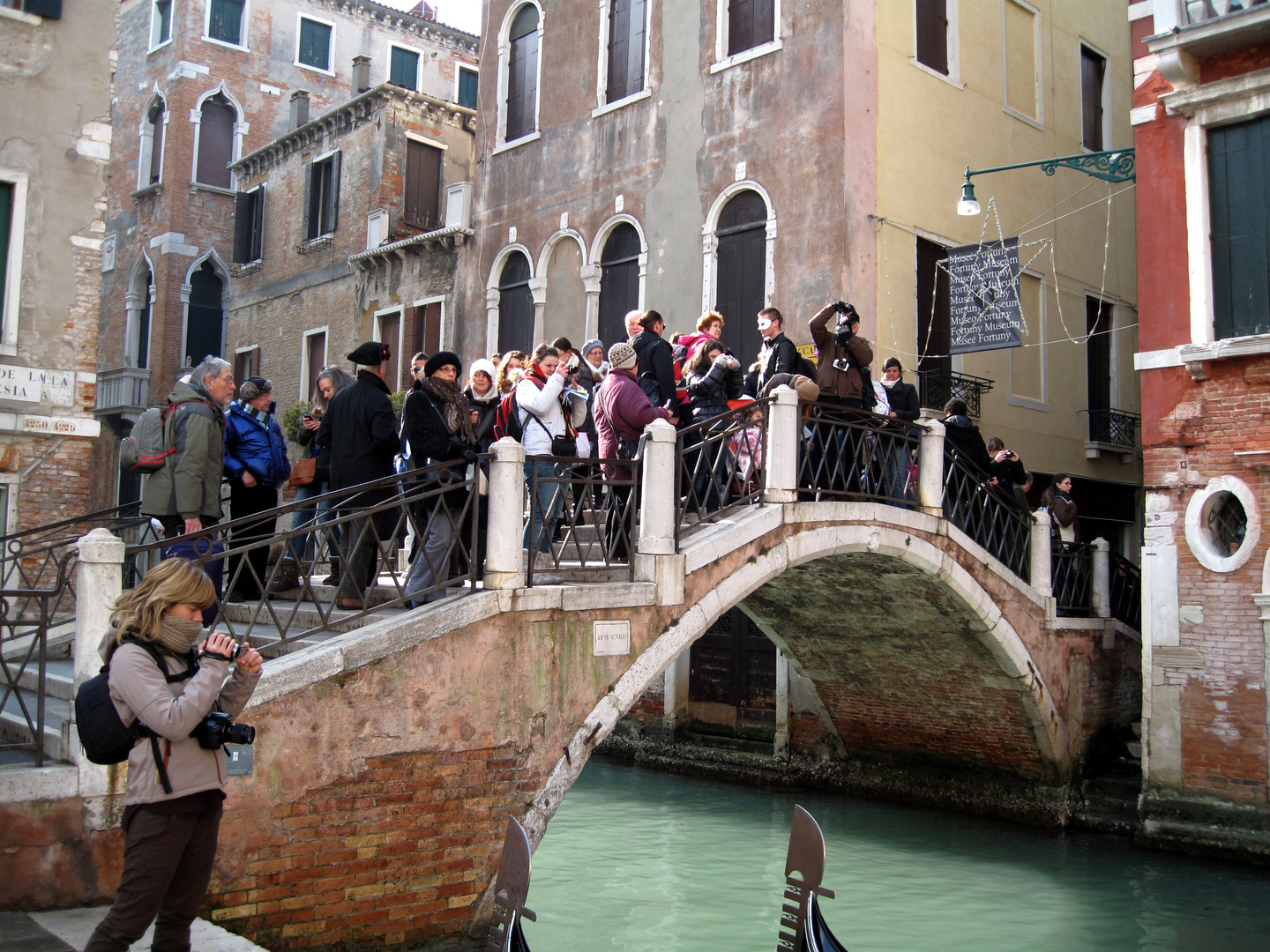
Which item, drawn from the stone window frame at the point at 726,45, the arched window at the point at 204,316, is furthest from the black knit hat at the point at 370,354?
the arched window at the point at 204,316

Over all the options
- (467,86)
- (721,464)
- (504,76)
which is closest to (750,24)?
(504,76)

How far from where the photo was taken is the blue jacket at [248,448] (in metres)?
6.48

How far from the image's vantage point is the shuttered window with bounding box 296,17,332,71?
68.4ft

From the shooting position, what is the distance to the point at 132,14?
2117 cm

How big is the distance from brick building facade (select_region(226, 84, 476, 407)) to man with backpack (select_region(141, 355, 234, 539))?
9.21 m

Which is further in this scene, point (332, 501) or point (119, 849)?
point (332, 501)

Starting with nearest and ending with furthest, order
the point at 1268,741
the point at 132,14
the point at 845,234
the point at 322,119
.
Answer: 1. the point at 1268,741
2. the point at 845,234
3. the point at 322,119
4. the point at 132,14

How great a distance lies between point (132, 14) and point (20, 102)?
14.2 meters

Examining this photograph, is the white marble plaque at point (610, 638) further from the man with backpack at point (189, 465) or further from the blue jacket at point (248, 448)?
the man with backpack at point (189, 465)

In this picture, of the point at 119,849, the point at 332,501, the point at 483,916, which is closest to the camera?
the point at 119,849

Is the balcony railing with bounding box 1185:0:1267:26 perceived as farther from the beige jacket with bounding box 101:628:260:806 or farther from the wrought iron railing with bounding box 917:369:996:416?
the beige jacket with bounding box 101:628:260:806

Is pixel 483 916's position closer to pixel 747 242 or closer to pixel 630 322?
pixel 630 322

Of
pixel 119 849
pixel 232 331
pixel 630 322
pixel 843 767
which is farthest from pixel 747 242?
pixel 232 331

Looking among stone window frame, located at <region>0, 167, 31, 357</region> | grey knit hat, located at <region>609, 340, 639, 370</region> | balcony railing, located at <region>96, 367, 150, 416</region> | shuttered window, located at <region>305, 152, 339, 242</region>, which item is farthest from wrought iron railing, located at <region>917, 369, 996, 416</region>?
balcony railing, located at <region>96, 367, 150, 416</region>
